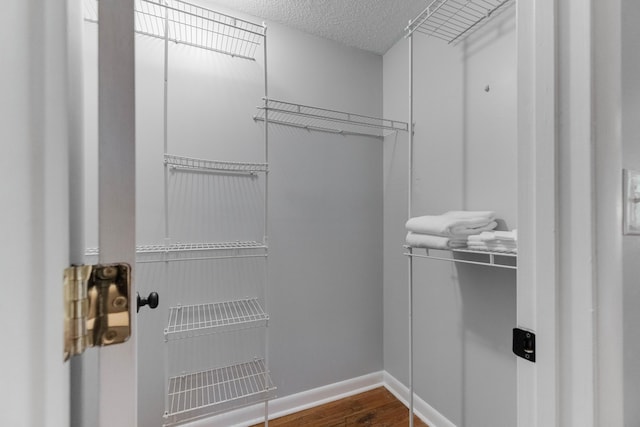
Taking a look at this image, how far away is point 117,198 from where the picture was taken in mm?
268

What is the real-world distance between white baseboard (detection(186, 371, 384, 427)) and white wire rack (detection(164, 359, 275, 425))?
0.08m

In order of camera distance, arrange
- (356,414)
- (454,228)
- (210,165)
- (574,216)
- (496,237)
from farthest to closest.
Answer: (356,414), (210,165), (454,228), (496,237), (574,216)

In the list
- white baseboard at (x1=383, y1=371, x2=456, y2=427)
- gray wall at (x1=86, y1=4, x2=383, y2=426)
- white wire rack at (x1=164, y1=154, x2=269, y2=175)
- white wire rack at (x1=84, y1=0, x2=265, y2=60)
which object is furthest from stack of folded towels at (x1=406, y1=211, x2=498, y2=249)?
white wire rack at (x1=84, y1=0, x2=265, y2=60)

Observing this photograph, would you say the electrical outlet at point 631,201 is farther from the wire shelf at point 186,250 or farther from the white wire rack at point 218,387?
the white wire rack at point 218,387

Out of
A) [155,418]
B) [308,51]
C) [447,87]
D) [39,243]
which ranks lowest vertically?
[155,418]

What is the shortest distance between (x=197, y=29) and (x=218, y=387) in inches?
75.1

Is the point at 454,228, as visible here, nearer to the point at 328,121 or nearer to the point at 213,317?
the point at 328,121

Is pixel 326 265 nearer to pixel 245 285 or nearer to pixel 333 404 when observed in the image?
pixel 245 285

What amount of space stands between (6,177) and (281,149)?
1.55m

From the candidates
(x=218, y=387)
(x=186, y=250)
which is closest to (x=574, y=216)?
(x=186, y=250)

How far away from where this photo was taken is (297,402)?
5.57 ft

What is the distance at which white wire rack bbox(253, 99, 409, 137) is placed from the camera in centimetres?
169

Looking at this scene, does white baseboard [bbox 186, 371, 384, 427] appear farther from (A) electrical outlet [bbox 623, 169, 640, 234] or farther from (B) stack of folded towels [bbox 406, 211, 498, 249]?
(A) electrical outlet [bbox 623, 169, 640, 234]

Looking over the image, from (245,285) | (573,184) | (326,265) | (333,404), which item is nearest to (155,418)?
(245,285)
